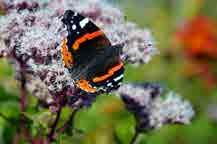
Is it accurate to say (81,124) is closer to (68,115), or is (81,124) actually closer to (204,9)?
(68,115)

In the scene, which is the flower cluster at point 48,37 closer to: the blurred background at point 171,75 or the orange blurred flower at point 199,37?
the blurred background at point 171,75

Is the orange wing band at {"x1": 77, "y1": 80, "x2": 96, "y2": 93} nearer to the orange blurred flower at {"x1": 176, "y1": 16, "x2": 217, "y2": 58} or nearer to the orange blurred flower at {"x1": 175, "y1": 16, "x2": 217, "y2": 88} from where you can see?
the orange blurred flower at {"x1": 175, "y1": 16, "x2": 217, "y2": 88}

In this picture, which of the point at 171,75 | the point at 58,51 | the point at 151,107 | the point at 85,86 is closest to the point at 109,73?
the point at 85,86

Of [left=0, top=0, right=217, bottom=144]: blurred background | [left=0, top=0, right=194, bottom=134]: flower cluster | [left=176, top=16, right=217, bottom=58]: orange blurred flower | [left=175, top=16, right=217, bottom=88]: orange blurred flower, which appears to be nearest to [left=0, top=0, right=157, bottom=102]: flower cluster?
[left=0, top=0, right=194, bottom=134]: flower cluster

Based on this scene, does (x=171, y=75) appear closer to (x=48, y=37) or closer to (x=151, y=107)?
(x=151, y=107)

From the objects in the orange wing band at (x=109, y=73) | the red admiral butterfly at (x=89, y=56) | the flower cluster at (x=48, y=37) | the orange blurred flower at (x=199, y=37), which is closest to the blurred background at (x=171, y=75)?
the orange blurred flower at (x=199, y=37)

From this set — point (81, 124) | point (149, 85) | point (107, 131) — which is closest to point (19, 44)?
point (149, 85)
